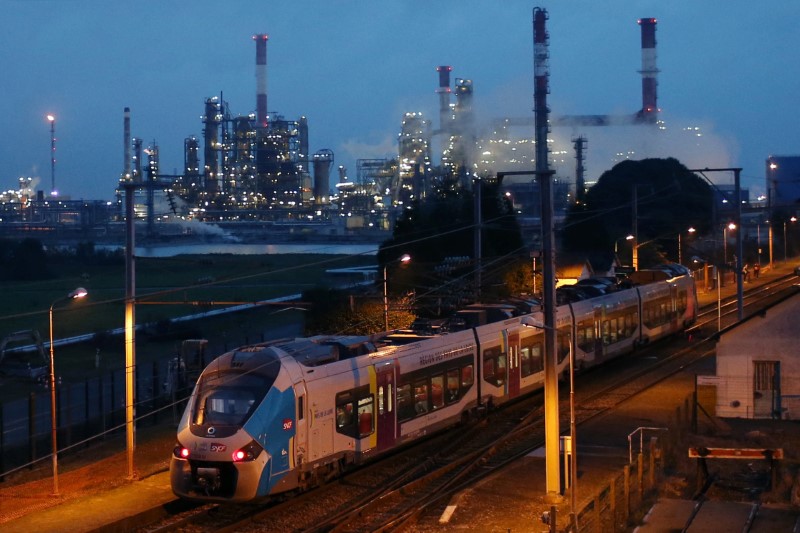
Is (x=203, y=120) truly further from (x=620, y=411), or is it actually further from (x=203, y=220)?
(x=620, y=411)

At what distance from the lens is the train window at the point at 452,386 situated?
15.1 meters

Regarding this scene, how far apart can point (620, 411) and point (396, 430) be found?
6.41 m

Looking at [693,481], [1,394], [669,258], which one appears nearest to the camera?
[693,481]

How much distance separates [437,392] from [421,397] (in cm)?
56

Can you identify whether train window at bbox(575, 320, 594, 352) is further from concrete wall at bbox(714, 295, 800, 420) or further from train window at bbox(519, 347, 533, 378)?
concrete wall at bbox(714, 295, 800, 420)

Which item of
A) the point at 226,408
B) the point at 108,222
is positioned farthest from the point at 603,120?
the point at 226,408

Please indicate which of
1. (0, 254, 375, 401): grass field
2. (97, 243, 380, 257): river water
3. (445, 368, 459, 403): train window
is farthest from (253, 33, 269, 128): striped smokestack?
(445, 368, 459, 403): train window

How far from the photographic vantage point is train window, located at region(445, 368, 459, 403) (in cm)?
1505

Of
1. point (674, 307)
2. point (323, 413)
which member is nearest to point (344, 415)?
point (323, 413)

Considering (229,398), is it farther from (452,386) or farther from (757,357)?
(757,357)

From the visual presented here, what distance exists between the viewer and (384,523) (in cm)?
1091

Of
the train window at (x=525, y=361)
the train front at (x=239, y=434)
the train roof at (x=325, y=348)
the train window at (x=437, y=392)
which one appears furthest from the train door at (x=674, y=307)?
the train front at (x=239, y=434)

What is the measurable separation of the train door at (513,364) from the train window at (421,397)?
10.3 feet

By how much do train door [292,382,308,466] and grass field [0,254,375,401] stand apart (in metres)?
8.58
